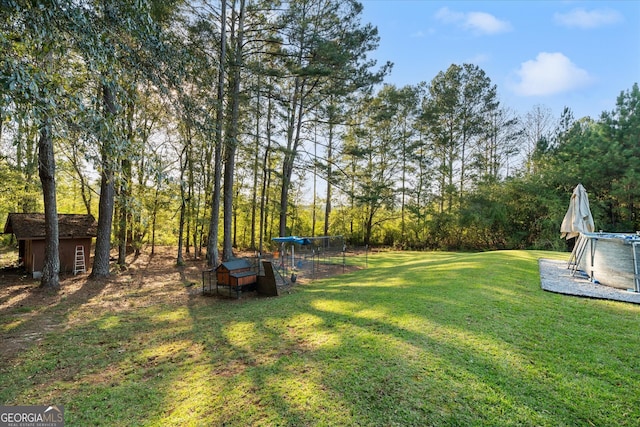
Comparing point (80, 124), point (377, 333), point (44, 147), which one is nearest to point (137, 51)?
point (80, 124)

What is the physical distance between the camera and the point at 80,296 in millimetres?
8109

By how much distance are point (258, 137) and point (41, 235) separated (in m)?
8.86

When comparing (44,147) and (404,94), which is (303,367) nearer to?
(44,147)

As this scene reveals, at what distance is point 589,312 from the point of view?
4441 millimetres

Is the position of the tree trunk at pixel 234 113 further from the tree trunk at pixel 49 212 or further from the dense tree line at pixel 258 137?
the tree trunk at pixel 49 212

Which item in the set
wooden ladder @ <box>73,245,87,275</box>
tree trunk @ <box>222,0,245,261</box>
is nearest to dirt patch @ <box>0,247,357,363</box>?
Result: wooden ladder @ <box>73,245,87,275</box>

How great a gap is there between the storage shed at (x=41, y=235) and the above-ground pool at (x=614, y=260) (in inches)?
620

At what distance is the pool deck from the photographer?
16.9 ft

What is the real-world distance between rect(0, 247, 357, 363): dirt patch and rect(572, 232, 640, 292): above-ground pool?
7.46m

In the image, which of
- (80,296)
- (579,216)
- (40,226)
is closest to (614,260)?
(579,216)

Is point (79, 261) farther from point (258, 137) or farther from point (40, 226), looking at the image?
point (258, 137)

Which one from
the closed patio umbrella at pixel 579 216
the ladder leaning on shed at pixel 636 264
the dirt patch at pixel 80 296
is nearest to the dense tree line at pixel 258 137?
the dirt patch at pixel 80 296

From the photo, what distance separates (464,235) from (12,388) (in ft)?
79.9

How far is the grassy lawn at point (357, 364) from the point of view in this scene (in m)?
2.48
